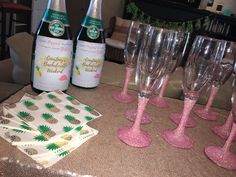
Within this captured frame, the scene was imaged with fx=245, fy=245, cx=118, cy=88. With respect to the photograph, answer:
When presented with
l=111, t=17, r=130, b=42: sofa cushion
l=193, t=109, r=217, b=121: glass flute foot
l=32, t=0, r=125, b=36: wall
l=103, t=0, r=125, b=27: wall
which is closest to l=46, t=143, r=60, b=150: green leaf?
l=193, t=109, r=217, b=121: glass flute foot

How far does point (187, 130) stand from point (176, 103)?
16 centimetres

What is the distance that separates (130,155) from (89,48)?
1.00 ft

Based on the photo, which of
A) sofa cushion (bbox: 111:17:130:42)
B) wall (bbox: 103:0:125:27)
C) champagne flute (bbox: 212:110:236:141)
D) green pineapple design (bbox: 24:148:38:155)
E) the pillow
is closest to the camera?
green pineapple design (bbox: 24:148:38:155)

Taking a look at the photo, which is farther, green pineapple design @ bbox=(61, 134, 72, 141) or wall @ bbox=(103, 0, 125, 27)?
wall @ bbox=(103, 0, 125, 27)

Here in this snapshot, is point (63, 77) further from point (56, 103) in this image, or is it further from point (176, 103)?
point (176, 103)

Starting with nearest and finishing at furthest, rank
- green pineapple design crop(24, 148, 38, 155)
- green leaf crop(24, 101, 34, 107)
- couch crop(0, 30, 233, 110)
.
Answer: green pineapple design crop(24, 148, 38, 155) < green leaf crop(24, 101, 34, 107) < couch crop(0, 30, 233, 110)

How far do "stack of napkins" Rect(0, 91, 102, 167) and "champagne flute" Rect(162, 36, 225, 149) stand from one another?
0.57ft

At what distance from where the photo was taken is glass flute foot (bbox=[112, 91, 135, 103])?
66 centimetres

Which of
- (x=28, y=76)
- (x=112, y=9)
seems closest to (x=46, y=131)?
(x=28, y=76)

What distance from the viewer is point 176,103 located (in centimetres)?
72

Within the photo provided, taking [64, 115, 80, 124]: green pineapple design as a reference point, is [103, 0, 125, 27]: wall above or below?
above

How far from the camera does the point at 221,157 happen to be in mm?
479

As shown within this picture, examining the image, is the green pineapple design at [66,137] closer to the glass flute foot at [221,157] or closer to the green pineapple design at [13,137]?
the green pineapple design at [13,137]

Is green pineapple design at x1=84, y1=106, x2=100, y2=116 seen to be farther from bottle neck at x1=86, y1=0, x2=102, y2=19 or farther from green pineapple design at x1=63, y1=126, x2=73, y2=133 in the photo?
bottle neck at x1=86, y1=0, x2=102, y2=19
